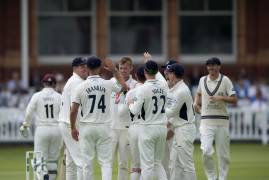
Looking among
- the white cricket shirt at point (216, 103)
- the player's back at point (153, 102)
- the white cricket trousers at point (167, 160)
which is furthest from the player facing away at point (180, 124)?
the white cricket shirt at point (216, 103)

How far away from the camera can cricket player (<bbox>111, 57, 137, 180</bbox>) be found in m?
17.4

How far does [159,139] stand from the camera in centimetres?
1628

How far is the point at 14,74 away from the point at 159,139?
58.5ft

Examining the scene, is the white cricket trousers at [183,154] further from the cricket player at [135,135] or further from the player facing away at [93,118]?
the player facing away at [93,118]

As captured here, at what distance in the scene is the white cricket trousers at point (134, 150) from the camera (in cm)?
1640

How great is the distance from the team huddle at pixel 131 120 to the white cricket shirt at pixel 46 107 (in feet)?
0.06

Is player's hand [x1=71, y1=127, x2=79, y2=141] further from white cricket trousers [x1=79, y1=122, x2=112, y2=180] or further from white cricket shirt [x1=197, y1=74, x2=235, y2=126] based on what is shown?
A: white cricket shirt [x1=197, y1=74, x2=235, y2=126]

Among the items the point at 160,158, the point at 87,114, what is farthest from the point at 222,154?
the point at 87,114

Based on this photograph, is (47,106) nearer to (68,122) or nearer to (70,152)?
(68,122)

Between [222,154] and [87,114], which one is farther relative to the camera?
[222,154]

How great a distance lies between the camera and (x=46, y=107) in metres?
18.0

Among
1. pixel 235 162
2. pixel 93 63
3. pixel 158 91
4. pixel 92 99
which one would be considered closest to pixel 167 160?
pixel 158 91

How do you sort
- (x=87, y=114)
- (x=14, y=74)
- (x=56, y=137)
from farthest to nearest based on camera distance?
(x=14, y=74) < (x=56, y=137) < (x=87, y=114)

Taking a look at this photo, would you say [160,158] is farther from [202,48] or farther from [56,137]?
[202,48]
